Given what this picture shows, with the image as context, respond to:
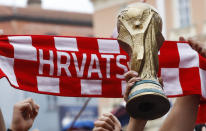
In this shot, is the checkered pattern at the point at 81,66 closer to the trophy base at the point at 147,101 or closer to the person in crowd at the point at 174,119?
the person in crowd at the point at 174,119

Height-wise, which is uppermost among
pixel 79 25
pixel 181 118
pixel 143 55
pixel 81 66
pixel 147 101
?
pixel 143 55

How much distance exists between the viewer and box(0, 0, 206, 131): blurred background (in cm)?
2212

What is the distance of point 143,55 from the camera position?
286 centimetres

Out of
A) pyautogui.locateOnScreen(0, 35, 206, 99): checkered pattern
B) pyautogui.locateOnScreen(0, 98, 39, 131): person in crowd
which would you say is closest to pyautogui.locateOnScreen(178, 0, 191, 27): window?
pyautogui.locateOnScreen(0, 35, 206, 99): checkered pattern

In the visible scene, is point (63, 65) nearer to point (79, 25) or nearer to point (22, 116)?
point (22, 116)

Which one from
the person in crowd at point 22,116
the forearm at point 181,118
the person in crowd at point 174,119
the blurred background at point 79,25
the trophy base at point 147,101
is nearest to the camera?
the trophy base at point 147,101

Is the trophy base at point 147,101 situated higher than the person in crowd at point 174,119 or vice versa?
the trophy base at point 147,101

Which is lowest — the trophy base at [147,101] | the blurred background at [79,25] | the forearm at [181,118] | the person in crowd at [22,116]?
the blurred background at [79,25]

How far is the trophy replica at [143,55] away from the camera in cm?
270

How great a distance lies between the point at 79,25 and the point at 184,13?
46.4 ft

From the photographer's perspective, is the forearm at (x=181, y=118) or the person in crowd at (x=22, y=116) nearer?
the person in crowd at (x=22, y=116)

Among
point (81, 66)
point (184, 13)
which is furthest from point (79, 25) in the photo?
point (81, 66)

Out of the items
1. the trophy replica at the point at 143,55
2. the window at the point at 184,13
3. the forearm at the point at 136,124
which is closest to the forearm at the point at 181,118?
the forearm at the point at 136,124

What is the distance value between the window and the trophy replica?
1983cm
